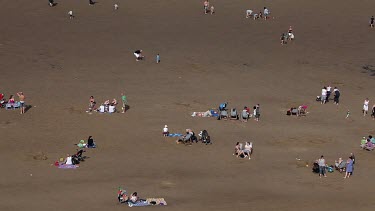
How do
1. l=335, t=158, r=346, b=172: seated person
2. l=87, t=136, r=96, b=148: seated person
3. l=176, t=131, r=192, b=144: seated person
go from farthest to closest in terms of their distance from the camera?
l=176, t=131, r=192, b=144: seated person
l=87, t=136, r=96, b=148: seated person
l=335, t=158, r=346, b=172: seated person

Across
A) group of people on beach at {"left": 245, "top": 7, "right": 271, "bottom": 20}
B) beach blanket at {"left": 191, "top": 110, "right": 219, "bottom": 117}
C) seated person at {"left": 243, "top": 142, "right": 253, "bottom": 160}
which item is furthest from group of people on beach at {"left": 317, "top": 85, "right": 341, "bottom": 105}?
group of people on beach at {"left": 245, "top": 7, "right": 271, "bottom": 20}

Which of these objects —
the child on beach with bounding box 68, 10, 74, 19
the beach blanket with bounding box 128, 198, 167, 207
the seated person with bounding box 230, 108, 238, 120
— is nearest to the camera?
the beach blanket with bounding box 128, 198, 167, 207

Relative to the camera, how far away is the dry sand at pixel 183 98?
28.7 metres

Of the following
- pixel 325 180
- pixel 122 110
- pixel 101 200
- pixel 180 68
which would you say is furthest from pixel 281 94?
pixel 101 200

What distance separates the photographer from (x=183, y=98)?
136 ft

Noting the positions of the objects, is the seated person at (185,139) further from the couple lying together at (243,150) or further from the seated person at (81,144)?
→ the seated person at (81,144)

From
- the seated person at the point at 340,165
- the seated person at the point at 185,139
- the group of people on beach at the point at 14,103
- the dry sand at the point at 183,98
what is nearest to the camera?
the dry sand at the point at 183,98

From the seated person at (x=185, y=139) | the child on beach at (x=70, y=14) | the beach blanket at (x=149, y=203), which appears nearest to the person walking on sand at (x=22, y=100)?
the seated person at (x=185, y=139)

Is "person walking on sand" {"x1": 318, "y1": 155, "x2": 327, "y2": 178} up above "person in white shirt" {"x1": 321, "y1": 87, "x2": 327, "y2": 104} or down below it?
below

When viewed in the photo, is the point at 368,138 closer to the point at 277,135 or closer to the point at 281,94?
the point at 277,135

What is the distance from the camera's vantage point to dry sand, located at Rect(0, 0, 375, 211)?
2873cm

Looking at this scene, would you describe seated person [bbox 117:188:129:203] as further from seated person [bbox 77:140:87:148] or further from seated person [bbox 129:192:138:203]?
seated person [bbox 77:140:87:148]

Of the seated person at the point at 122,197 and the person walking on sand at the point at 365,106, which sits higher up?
the person walking on sand at the point at 365,106

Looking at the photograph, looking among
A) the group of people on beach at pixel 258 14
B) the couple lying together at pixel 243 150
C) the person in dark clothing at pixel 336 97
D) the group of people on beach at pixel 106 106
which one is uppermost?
the group of people on beach at pixel 258 14
